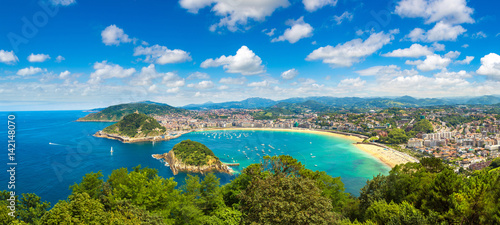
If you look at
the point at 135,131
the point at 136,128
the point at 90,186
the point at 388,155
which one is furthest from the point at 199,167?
the point at 136,128

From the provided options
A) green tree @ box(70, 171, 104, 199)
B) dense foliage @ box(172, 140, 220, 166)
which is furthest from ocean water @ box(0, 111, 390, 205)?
green tree @ box(70, 171, 104, 199)

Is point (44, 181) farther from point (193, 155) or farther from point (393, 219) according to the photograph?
point (393, 219)

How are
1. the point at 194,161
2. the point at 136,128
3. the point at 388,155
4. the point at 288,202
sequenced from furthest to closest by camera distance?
the point at 136,128
the point at 388,155
the point at 194,161
the point at 288,202

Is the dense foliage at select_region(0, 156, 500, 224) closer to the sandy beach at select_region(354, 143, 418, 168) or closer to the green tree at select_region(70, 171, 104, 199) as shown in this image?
the green tree at select_region(70, 171, 104, 199)

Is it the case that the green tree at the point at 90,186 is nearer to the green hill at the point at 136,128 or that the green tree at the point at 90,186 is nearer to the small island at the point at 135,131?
the small island at the point at 135,131

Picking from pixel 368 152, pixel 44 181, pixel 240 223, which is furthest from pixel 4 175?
pixel 368 152

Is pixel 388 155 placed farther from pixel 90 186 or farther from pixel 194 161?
pixel 90 186
